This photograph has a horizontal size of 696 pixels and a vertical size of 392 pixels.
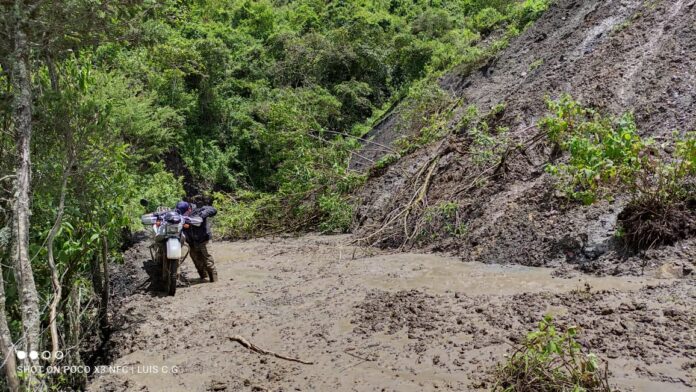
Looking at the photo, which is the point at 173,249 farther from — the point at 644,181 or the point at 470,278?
the point at 644,181

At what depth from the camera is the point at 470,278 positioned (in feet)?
21.4

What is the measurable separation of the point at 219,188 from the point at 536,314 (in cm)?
1751

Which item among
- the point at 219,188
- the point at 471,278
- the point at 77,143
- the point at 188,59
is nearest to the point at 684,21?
the point at 471,278

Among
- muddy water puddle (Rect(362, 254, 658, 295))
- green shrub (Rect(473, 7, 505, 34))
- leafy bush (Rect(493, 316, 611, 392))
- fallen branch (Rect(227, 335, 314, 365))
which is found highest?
green shrub (Rect(473, 7, 505, 34))

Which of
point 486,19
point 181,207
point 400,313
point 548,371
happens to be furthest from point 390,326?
point 486,19

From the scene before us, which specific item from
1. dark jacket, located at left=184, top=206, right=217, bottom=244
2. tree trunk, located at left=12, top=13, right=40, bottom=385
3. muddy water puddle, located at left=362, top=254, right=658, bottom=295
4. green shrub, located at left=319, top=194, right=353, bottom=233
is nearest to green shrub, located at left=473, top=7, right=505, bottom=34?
green shrub, located at left=319, top=194, right=353, bottom=233

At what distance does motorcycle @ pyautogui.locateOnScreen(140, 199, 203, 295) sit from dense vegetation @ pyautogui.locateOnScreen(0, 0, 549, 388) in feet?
1.33

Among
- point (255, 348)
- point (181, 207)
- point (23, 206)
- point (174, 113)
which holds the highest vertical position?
point (174, 113)

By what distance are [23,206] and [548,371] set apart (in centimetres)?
374

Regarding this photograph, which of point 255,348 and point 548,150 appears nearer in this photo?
point 255,348

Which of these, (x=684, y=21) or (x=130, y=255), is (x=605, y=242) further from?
(x=130, y=255)

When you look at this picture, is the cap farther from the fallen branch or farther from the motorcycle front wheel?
the fallen branch

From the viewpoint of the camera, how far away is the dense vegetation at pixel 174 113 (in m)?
4.62

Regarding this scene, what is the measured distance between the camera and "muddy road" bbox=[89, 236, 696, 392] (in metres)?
4.13
